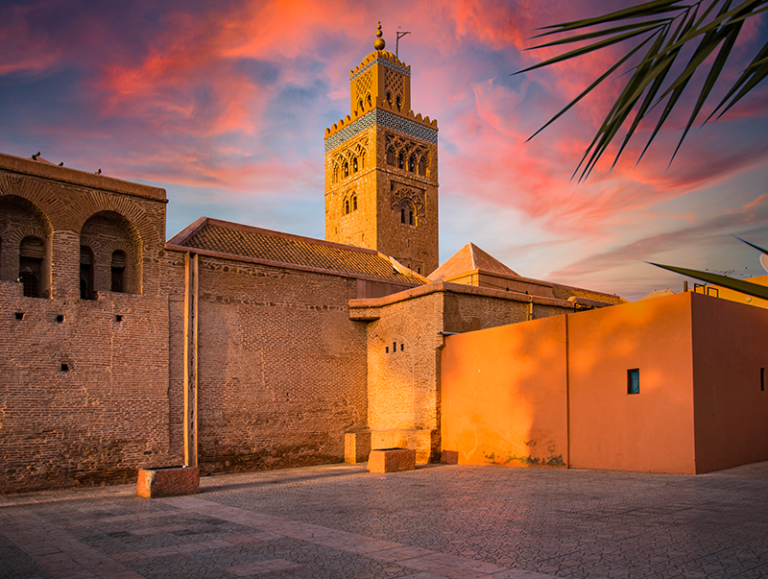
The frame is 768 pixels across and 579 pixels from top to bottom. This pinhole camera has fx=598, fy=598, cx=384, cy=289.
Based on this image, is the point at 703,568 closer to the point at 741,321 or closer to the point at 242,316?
the point at 741,321

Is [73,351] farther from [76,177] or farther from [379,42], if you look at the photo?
[379,42]

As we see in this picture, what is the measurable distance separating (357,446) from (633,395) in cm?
→ 771

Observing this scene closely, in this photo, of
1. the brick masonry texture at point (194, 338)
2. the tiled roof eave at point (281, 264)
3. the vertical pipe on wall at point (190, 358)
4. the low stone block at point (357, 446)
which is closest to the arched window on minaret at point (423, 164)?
the brick masonry texture at point (194, 338)

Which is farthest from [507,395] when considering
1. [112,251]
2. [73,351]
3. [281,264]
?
[112,251]

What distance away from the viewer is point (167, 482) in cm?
976

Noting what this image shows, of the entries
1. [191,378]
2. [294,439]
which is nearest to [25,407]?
[191,378]

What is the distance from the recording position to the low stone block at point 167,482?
9680mm

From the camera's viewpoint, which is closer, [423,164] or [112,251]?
[112,251]

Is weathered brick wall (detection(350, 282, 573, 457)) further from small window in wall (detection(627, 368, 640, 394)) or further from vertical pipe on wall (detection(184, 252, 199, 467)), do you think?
small window in wall (detection(627, 368, 640, 394))

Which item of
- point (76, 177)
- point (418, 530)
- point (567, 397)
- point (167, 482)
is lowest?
point (167, 482)

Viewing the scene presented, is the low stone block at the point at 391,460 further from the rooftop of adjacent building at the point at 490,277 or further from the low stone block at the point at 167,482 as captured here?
the rooftop of adjacent building at the point at 490,277

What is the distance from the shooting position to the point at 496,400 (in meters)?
12.9

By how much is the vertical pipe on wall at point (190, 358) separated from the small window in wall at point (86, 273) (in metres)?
1.96

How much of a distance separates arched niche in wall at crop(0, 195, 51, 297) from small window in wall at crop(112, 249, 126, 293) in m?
1.44
